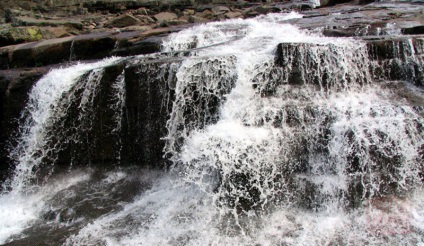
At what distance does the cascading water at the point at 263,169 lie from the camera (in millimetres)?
4961

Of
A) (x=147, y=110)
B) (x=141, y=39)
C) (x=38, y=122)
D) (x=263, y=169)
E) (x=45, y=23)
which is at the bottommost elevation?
(x=263, y=169)

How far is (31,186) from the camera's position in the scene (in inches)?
284

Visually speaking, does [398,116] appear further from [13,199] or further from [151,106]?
[13,199]

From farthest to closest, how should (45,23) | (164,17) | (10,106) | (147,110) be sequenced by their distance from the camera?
(164,17)
(45,23)
(10,106)
(147,110)


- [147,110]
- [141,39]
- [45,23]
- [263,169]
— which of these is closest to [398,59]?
[263,169]

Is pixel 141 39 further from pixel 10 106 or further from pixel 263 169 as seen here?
pixel 263 169

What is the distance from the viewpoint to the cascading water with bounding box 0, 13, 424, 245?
496 centimetres

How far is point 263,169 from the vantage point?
5219 mm

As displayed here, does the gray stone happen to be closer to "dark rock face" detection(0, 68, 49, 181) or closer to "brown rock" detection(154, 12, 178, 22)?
"brown rock" detection(154, 12, 178, 22)

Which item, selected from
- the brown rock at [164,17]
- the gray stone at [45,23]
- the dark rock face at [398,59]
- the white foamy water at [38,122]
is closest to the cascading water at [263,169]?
the white foamy water at [38,122]

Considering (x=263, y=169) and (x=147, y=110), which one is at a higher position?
(x=147, y=110)

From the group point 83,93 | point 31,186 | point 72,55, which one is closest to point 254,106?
point 83,93

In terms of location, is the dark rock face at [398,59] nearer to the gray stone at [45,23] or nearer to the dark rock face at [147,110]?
the dark rock face at [147,110]

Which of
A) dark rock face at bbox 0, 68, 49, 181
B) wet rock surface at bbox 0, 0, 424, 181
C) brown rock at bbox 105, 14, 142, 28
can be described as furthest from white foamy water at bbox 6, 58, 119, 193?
brown rock at bbox 105, 14, 142, 28
